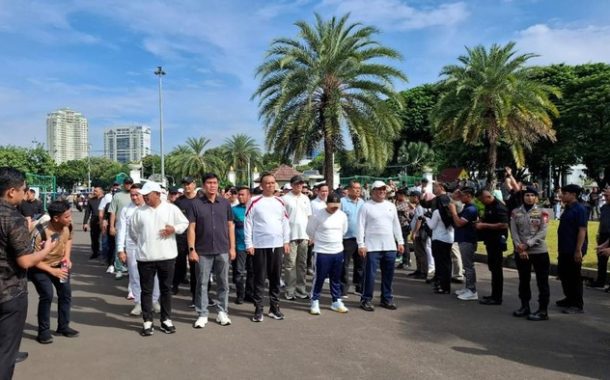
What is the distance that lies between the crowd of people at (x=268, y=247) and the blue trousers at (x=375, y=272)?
0.02 metres

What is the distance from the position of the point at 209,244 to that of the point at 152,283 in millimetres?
851

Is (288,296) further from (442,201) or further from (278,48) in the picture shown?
(278,48)

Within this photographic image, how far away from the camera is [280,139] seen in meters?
17.6

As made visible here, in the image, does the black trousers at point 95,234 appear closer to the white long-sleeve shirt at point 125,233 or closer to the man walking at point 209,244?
the white long-sleeve shirt at point 125,233

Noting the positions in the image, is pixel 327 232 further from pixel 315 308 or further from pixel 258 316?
pixel 258 316

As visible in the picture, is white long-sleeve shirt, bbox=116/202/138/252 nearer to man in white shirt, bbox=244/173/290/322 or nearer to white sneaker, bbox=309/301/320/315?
man in white shirt, bbox=244/173/290/322

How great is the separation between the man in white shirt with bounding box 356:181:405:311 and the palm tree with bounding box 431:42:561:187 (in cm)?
1492

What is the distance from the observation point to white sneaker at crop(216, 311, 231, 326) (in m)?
6.23

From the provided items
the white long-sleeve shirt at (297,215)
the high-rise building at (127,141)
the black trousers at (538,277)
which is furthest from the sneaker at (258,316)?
the high-rise building at (127,141)

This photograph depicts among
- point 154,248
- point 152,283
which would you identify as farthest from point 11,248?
point 152,283

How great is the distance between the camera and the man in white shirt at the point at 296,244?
7844 mm

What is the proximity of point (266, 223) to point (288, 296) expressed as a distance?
68.9 inches

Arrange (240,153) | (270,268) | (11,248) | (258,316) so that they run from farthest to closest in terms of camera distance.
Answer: (240,153), (270,268), (258,316), (11,248)

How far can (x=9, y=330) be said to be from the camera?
3.61 metres
